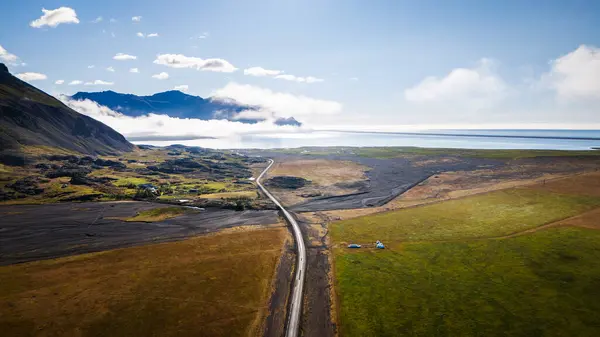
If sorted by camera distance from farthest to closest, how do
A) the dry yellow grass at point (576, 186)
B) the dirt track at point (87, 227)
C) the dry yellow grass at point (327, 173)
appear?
the dry yellow grass at point (327, 173), the dry yellow grass at point (576, 186), the dirt track at point (87, 227)

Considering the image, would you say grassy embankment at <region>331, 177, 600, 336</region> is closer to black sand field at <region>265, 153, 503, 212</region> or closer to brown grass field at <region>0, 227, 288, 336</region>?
brown grass field at <region>0, 227, 288, 336</region>

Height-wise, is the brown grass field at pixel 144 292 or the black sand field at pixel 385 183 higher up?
the black sand field at pixel 385 183

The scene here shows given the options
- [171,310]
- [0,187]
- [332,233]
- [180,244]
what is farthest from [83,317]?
[0,187]

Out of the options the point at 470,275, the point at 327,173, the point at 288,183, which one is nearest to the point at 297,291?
the point at 470,275

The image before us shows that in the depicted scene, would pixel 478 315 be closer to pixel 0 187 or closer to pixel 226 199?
pixel 226 199

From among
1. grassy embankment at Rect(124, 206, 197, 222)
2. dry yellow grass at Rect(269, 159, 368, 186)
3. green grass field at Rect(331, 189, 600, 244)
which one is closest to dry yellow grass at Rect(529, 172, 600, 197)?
green grass field at Rect(331, 189, 600, 244)

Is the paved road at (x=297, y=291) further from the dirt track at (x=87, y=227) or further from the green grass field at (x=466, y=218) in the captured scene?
the dirt track at (x=87, y=227)

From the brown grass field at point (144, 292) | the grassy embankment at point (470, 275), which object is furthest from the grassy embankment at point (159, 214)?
the grassy embankment at point (470, 275)
